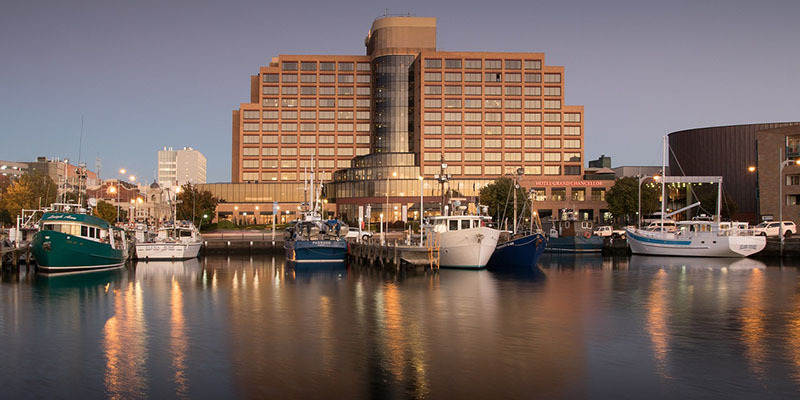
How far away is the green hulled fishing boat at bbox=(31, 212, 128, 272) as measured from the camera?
50219 millimetres

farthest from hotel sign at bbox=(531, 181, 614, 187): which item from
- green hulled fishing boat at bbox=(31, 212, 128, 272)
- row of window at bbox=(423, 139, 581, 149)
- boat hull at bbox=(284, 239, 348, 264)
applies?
green hulled fishing boat at bbox=(31, 212, 128, 272)

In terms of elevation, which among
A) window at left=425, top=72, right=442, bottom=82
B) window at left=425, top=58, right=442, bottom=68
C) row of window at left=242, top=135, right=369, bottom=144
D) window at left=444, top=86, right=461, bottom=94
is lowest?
row of window at left=242, top=135, right=369, bottom=144

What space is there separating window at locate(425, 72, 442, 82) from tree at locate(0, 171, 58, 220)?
89.9 meters

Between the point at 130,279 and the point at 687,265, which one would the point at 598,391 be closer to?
the point at 130,279

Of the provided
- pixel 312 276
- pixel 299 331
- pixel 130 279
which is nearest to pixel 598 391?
pixel 299 331

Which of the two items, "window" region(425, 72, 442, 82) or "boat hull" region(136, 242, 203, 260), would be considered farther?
"window" region(425, 72, 442, 82)

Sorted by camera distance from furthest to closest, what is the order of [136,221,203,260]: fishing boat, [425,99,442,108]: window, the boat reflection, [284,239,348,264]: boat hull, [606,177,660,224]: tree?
[425,99,442,108]: window
[606,177,660,224]: tree
[136,221,203,260]: fishing boat
[284,239,348,264]: boat hull
the boat reflection

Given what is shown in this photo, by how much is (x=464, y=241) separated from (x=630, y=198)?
74.2m

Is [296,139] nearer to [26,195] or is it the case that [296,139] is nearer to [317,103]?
[317,103]

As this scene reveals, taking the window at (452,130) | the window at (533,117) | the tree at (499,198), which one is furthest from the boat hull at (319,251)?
the window at (533,117)

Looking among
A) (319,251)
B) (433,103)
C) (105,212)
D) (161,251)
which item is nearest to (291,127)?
(433,103)

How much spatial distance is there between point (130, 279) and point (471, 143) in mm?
121226

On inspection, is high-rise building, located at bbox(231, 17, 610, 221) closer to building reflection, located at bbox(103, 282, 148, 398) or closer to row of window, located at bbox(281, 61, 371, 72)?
row of window, located at bbox(281, 61, 371, 72)

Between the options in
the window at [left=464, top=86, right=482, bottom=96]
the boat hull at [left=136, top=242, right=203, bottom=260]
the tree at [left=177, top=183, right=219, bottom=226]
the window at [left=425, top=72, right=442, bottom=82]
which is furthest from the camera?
the window at [left=464, top=86, right=482, bottom=96]
